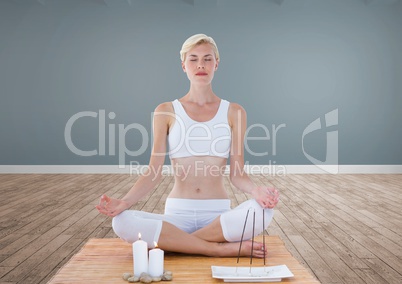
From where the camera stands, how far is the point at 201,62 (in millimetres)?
2203

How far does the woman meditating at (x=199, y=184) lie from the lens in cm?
205

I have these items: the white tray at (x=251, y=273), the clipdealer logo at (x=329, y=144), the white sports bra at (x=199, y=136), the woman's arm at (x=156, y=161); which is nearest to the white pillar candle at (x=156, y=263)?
the white tray at (x=251, y=273)

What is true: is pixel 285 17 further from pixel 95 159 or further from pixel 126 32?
pixel 95 159

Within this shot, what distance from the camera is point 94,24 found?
7277 millimetres

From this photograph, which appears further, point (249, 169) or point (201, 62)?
point (249, 169)

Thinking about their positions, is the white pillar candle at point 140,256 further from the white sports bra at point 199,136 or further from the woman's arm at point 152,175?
the white sports bra at point 199,136

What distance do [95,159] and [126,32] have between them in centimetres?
195

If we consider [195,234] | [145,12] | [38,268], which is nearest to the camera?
[195,234]

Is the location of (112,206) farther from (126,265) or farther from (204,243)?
(204,243)

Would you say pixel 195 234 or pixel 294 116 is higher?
pixel 294 116

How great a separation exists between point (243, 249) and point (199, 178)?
14.5 inches

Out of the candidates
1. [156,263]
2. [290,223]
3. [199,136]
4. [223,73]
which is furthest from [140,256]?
[223,73]

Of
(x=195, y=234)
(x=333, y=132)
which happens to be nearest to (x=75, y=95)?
(x=333, y=132)

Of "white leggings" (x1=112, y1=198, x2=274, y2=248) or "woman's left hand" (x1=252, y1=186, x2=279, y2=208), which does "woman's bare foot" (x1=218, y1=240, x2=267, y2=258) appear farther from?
"woman's left hand" (x1=252, y1=186, x2=279, y2=208)
